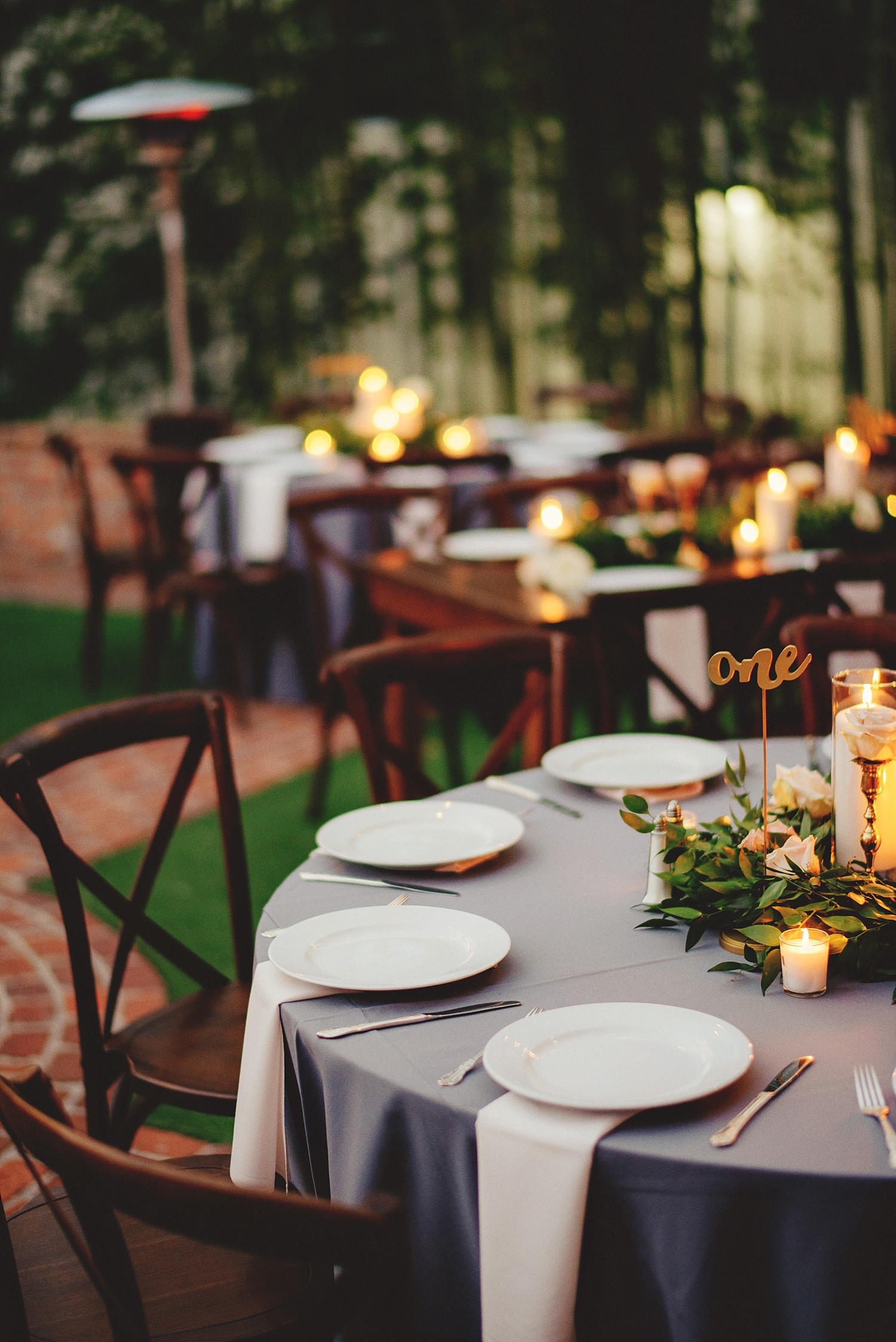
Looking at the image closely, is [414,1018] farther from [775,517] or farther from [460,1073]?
[775,517]

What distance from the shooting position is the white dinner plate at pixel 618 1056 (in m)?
1.13

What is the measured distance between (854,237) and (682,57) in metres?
1.25

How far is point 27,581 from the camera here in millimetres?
8633

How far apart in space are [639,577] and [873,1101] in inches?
84.1

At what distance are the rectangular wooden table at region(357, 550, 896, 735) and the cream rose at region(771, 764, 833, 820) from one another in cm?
104

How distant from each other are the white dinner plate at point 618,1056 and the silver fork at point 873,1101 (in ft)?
0.31

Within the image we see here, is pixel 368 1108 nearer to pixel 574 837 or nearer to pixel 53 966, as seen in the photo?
pixel 574 837

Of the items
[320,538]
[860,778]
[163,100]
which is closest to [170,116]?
[163,100]

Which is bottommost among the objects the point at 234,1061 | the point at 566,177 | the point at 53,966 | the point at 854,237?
the point at 53,966

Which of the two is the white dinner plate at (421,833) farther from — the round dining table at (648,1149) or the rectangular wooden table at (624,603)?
the rectangular wooden table at (624,603)

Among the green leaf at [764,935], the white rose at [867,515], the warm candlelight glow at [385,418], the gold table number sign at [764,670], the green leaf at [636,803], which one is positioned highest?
the warm candlelight glow at [385,418]

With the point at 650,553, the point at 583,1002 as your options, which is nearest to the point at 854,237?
the point at 650,553

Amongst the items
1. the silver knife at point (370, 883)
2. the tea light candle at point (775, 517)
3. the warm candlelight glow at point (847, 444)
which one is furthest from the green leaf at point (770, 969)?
the warm candlelight glow at point (847, 444)

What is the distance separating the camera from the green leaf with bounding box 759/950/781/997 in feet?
4.26
